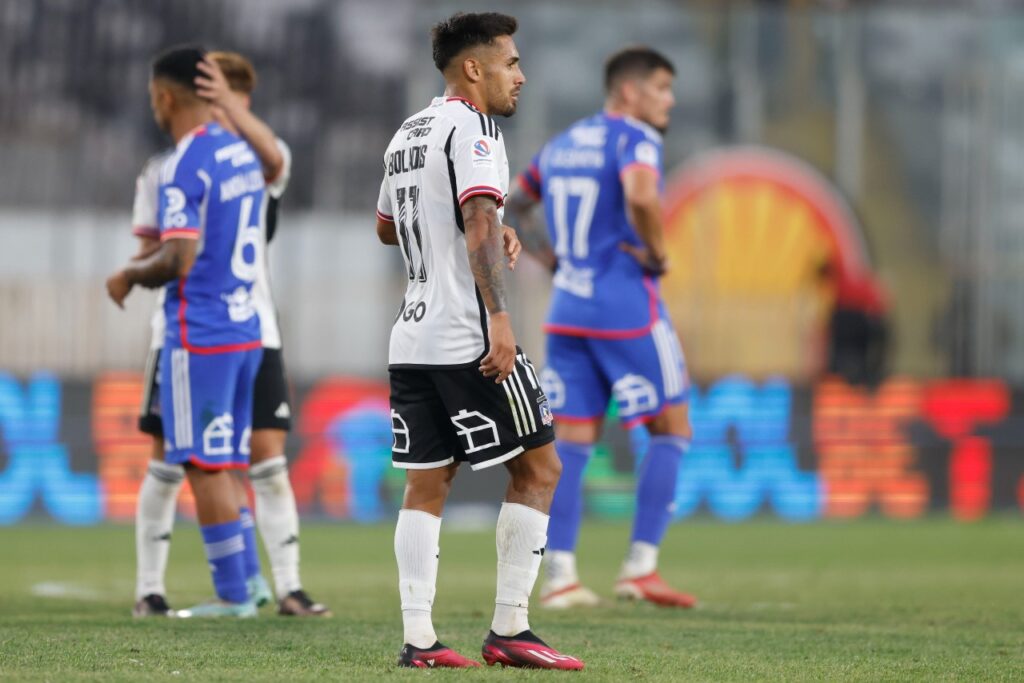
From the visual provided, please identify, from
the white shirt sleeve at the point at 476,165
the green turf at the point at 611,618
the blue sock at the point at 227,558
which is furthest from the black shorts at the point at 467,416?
the blue sock at the point at 227,558

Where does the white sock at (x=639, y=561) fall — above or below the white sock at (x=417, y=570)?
below

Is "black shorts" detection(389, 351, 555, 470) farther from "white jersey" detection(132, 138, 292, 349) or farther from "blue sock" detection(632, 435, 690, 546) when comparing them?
"blue sock" detection(632, 435, 690, 546)

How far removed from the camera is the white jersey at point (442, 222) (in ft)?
16.7

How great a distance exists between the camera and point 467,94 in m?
5.28

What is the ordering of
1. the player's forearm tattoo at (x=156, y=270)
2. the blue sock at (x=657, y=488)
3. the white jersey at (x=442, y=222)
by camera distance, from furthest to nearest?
the blue sock at (x=657, y=488)
the player's forearm tattoo at (x=156, y=270)
the white jersey at (x=442, y=222)

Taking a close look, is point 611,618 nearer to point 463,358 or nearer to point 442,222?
point 463,358

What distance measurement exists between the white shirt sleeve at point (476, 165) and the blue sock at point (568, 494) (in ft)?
9.39

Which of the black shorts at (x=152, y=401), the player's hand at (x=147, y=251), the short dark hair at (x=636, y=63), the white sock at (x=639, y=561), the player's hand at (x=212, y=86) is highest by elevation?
the short dark hair at (x=636, y=63)

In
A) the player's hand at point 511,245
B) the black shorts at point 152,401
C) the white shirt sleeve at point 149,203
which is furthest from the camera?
the white shirt sleeve at point 149,203

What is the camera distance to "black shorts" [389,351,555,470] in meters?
5.09

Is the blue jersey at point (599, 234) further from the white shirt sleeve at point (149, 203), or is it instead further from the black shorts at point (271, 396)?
the white shirt sleeve at point (149, 203)

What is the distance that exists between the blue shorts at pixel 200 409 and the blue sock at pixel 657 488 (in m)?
1.95

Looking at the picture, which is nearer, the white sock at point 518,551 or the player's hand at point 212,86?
the white sock at point 518,551

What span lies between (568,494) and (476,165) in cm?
302
